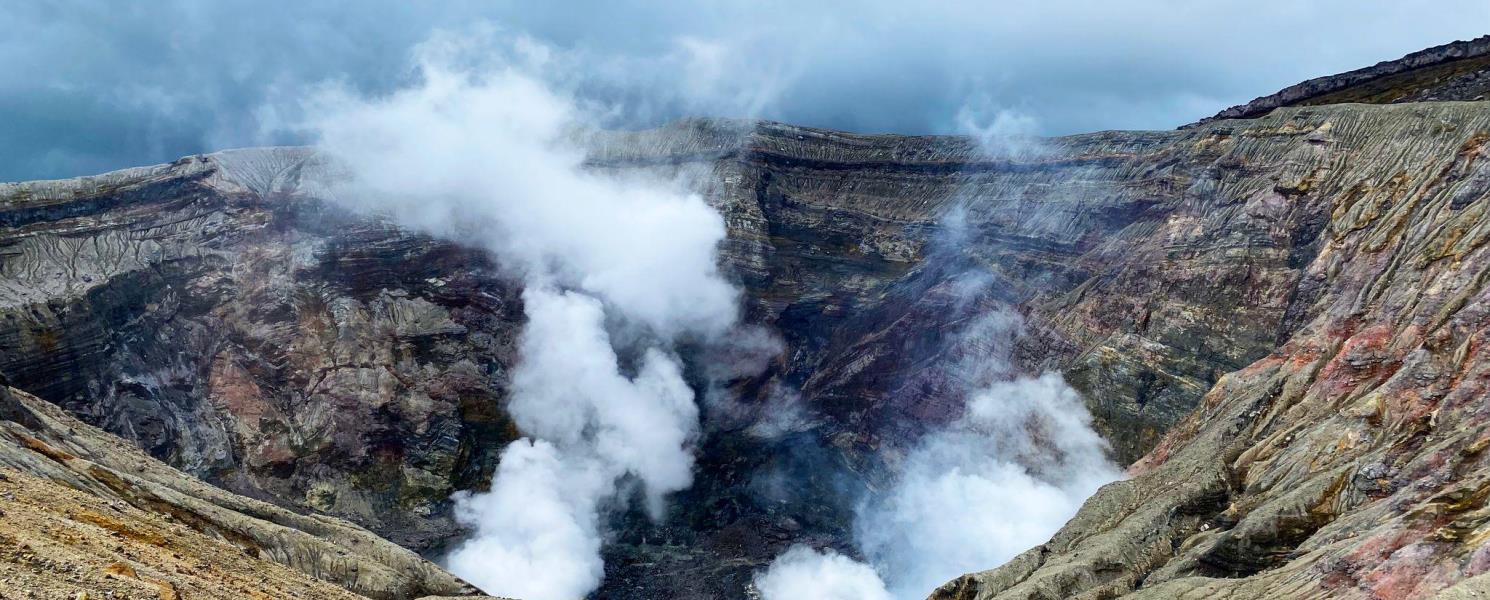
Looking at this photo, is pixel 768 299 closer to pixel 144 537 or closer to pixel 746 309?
pixel 746 309

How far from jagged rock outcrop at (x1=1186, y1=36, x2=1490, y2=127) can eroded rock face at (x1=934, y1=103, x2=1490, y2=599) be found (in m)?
18.0

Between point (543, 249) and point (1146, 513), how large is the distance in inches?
2078

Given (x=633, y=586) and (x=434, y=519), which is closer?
(x=633, y=586)

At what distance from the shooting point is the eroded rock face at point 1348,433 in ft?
93.0

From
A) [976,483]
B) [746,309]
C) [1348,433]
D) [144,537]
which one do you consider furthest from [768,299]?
[144,537]

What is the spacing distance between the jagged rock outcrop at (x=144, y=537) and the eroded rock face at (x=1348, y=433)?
1086 inches

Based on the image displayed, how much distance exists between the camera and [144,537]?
93.2 ft

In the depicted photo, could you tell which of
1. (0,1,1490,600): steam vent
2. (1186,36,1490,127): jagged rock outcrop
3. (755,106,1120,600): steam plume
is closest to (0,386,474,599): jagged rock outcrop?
(0,1,1490,600): steam vent

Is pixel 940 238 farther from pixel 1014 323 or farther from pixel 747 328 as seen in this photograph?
pixel 747 328

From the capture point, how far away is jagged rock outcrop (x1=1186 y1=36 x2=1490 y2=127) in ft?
219

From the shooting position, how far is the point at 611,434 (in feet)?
239

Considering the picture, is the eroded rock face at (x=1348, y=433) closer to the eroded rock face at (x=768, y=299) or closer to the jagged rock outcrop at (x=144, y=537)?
the eroded rock face at (x=768, y=299)

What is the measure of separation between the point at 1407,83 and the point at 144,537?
89600 mm

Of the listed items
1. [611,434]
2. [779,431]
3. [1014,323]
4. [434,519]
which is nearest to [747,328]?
[779,431]
